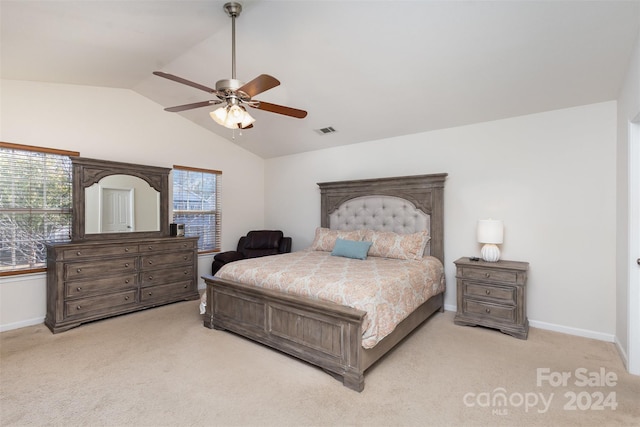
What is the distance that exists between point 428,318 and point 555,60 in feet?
9.65

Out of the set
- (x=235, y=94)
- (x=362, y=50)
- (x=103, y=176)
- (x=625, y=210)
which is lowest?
(x=625, y=210)

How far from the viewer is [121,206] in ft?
13.7

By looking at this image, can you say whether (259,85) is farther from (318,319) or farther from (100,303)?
(100,303)

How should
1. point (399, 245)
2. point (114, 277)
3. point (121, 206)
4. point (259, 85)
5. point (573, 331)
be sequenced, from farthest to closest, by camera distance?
1. point (121, 206)
2. point (399, 245)
3. point (114, 277)
4. point (573, 331)
5. point (259, 85)

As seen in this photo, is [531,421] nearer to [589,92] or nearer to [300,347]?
[300,347]

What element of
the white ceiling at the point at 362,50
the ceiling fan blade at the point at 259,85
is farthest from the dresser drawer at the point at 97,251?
the ceiling fan blade at the point at 259,85

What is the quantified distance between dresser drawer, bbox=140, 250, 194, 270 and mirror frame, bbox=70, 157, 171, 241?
0.45 m

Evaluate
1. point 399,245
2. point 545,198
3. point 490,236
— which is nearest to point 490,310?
point 490,236

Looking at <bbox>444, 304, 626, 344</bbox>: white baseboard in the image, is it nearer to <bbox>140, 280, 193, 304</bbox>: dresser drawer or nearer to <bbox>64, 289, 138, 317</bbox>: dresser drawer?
<bbox>140, 280, 193, 304</bbox>: dresser drawer

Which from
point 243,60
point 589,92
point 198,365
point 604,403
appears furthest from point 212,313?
point 589,92

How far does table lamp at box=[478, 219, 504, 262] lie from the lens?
3.46 metres

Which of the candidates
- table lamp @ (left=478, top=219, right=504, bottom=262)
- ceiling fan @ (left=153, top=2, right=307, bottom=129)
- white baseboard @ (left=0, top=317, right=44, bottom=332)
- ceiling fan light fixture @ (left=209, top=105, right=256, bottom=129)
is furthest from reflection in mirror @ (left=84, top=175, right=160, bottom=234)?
table lamp @ (left=478, top=219, right=504, bottom=262)

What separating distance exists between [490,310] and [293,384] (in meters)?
2.31

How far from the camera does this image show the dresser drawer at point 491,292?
3.24m
